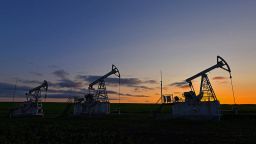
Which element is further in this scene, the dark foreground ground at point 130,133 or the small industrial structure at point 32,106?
the small industrial structure at point 32,106

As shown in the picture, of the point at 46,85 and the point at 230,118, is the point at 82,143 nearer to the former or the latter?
the point at 230,118

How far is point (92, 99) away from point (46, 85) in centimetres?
1108

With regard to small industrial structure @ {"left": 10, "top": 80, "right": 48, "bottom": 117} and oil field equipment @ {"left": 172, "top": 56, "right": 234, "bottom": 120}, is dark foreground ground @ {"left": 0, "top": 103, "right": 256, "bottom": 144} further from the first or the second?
small industrial structure @ {"left": 10, "top": 80, "right": 48, "bottom": 117}

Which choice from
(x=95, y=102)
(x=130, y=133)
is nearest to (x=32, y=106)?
(x=95, y=102)

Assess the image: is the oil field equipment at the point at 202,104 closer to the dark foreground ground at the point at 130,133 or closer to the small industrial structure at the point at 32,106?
the dark foreground ground at the point at 130,133

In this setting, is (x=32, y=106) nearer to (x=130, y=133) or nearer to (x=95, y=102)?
(x=95, y=102)

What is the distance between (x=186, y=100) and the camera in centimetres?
5362

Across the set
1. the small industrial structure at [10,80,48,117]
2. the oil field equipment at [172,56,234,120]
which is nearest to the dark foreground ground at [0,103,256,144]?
the oil field equipment at [172,56,234,120]

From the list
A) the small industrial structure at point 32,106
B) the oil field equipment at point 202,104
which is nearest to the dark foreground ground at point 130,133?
the oil field equipment at point 202,104

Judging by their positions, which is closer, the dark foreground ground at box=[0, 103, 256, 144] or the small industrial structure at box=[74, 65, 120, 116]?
the dark foreground ground at box=[0, 103, 256, 144]

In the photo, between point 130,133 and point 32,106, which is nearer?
point 130,133

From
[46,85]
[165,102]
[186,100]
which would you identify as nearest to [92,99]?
[46,85]

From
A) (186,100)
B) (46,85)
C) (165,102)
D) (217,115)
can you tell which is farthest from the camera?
(46,85)

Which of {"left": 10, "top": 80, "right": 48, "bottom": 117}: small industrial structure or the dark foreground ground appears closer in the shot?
Answer: the dark foreground ground
